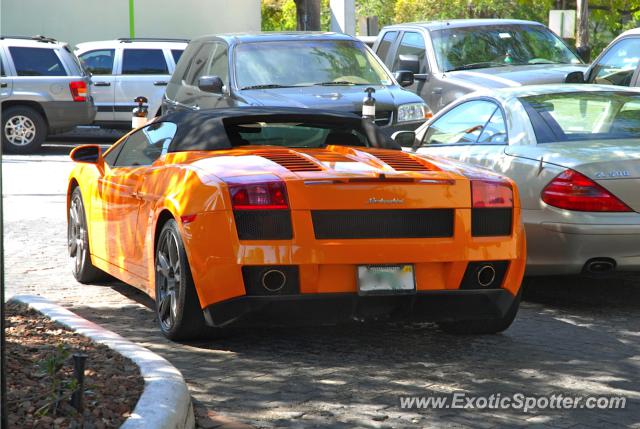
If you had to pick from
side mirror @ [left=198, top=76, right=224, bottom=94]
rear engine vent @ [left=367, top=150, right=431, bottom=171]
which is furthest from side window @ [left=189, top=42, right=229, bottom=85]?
rear engine vent @ [left=367, top=150, right=431, bottom=171]

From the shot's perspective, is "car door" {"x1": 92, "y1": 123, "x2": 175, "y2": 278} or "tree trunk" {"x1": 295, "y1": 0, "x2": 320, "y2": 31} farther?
"tree trunk" {"x1": 295, "y1": 0, "x2": 320, "y2": 31}

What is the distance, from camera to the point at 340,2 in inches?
1125

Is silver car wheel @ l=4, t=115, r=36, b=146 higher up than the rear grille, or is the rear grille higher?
the rear grille

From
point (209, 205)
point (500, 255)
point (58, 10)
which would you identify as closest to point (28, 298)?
point (209, 205)

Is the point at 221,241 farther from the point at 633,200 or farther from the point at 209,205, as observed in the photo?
the point at 633,200

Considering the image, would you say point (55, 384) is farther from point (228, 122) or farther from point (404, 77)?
point (404, 77)

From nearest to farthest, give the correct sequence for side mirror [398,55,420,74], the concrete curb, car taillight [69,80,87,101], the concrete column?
the concrete curb, side mirror [398,55,420,74], car taillight [69,80,87,101], the concrete column

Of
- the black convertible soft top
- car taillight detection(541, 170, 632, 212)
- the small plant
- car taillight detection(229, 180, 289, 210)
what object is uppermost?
the black convertible soft top

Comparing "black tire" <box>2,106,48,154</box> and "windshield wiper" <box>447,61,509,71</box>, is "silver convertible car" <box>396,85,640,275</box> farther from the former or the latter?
"black tire" <box>2,106,48,154</box>

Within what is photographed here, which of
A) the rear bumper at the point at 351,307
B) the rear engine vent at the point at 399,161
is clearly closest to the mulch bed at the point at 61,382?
the rear bumper at the point at 351,307

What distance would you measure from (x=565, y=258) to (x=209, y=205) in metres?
2.64

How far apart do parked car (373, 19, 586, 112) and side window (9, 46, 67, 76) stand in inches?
293

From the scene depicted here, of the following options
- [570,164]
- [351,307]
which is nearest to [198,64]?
[570,164]

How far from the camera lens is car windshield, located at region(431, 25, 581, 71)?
57.4 ft
